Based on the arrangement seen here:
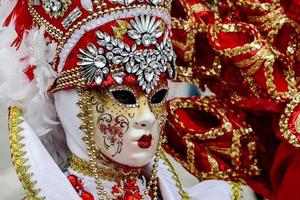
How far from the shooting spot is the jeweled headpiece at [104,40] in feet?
3.80

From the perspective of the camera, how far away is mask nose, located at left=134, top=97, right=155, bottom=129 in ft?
3.87

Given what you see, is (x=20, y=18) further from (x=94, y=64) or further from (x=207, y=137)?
(x=207, y=137)

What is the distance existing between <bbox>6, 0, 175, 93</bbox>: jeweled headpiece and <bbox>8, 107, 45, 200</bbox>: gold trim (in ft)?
0.33

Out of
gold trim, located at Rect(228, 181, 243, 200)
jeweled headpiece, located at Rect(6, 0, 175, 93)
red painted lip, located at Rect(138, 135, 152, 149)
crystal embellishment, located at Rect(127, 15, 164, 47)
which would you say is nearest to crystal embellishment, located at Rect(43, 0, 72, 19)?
jeweled headpiece, located at Rect(6, 0, 175, 93)

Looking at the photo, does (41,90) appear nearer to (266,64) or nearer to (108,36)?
(108,36)

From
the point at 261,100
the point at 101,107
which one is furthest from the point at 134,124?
the point at 261,100

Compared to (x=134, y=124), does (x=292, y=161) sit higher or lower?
lower

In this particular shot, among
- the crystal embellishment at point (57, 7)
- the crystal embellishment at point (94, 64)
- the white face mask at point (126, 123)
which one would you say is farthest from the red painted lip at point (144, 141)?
the crystal embellishment at point (57, 7)

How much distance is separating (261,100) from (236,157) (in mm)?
127

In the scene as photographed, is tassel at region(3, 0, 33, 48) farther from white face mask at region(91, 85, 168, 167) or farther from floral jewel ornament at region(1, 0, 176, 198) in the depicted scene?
white face mask at region(91, 85, 168, 167)

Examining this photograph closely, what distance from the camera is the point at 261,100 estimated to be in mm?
1364

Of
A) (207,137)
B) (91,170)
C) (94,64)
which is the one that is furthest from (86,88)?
(207,137)

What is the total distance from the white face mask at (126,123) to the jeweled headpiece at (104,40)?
0.08 ft

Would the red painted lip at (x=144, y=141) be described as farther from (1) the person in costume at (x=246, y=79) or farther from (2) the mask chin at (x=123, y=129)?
(1) the person in costume at (x=246, y=79)
